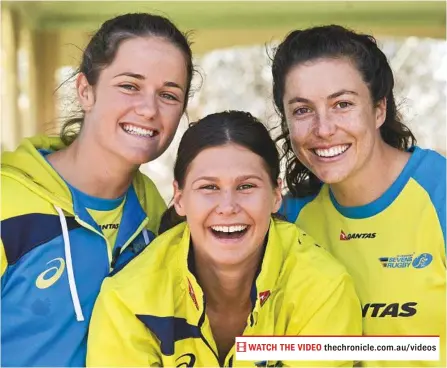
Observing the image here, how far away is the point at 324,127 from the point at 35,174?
69cm

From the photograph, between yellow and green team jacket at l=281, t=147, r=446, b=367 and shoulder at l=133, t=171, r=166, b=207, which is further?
shoulder at l=133, t=171, r=166, b=207

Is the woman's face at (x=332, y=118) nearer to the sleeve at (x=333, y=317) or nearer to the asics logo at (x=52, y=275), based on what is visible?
the sleeve at (x=333, y=317)

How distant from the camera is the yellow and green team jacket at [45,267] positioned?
1.48 m

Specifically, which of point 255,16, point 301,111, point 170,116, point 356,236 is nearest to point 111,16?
point 255,16

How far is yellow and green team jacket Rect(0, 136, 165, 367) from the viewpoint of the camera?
1.48 m

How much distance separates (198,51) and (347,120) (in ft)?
4.75

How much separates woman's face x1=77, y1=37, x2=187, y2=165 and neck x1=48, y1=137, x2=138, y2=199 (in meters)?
0.03

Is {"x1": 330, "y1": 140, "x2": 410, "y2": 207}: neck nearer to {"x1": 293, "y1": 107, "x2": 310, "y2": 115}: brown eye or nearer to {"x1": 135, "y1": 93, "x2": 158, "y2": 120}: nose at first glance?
{"x1": 293, "y1": 107, "x2": 310, "y2": 115}: brown eye

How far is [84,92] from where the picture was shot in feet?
5.56

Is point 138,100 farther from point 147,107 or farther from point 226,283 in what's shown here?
point 226,283

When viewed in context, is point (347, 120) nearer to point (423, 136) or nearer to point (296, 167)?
point (296, 167)

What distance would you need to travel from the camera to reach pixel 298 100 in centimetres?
163

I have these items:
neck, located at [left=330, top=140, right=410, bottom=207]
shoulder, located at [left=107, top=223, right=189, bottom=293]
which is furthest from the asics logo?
neck, located at [left=330, top=140, right=410, bottom=207]

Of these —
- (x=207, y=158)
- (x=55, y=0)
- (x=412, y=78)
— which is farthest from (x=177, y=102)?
(x=412, y=78)
